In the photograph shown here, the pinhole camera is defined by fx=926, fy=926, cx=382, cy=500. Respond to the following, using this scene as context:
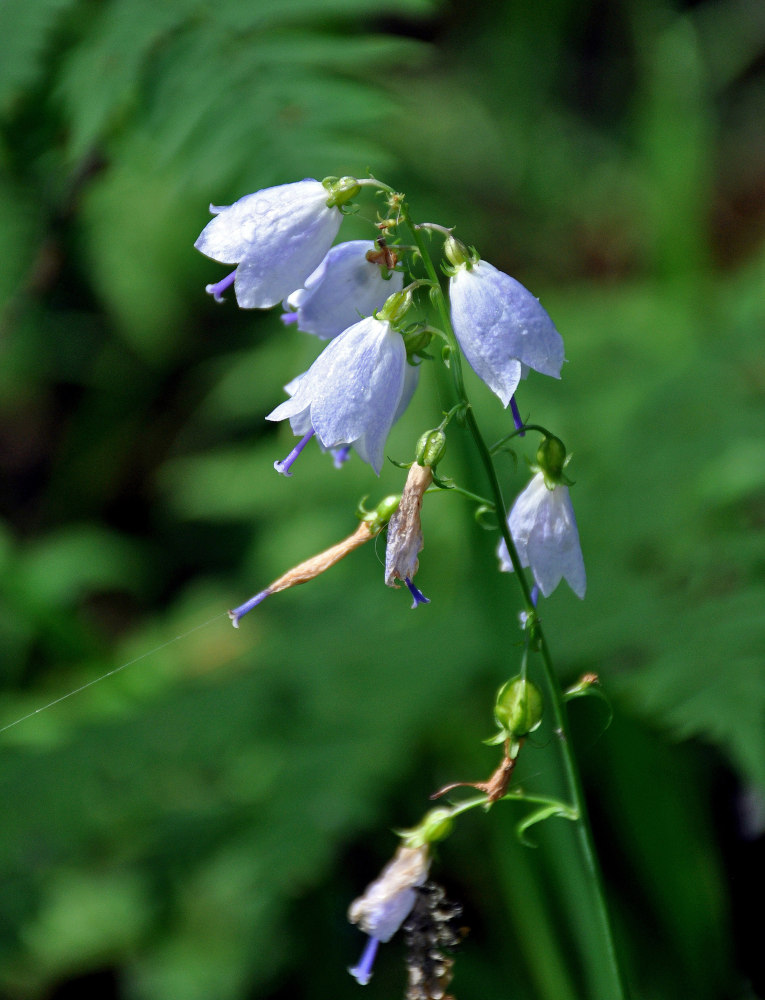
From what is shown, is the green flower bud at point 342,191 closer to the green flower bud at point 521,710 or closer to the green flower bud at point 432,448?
the green flower bud at point 432,448

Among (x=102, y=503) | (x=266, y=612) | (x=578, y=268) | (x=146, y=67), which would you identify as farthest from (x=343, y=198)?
(x=578, y=268)

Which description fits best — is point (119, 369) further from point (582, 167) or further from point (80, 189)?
point (582, 167)

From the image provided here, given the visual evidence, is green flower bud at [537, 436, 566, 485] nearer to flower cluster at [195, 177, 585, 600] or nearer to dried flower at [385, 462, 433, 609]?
flower cluster at [195, 177, 585, 600]

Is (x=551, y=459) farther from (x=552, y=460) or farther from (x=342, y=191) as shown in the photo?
(x=342, y=191)

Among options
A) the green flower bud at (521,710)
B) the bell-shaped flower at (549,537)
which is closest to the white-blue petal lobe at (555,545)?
the bell-shaped flower at (549,537)

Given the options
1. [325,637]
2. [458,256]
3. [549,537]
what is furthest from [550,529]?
[325,637]

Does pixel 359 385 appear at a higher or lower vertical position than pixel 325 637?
higher
